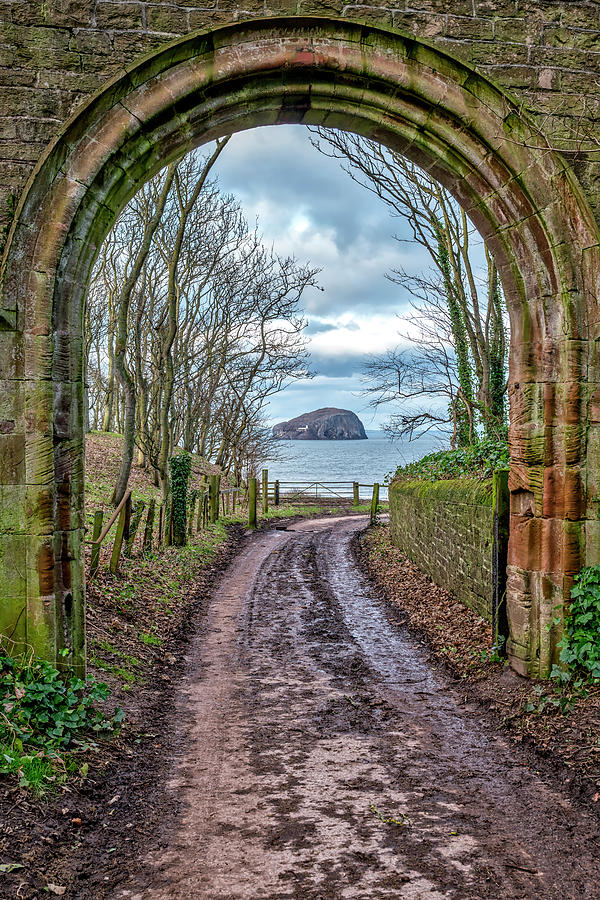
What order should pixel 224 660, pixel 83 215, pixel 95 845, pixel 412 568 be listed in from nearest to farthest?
pixel 95 845
pixel 83 215
pixel 224 660
pixel 412 568

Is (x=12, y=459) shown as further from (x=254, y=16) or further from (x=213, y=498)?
(x=213, y=498)

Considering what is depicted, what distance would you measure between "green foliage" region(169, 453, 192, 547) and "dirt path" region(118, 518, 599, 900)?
5585 millimetres

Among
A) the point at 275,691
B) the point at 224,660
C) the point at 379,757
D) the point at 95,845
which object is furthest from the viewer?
the point at 224,660

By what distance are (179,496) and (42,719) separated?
28.7 feet

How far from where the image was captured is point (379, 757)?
4559 millimetres

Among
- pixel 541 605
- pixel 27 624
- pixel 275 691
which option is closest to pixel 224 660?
pixel 275 691

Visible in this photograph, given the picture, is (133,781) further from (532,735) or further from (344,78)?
(344,78)

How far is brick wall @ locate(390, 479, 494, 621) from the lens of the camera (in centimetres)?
722

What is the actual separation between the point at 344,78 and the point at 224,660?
5.44 meters

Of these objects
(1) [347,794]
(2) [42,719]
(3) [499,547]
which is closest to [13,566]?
(2) [42,719]

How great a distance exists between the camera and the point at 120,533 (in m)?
8.77

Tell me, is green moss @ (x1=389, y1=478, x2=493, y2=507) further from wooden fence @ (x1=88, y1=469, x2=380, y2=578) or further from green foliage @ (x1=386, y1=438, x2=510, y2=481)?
wooden fence @ (x1=88, y1=469, x2=380, y2=578)

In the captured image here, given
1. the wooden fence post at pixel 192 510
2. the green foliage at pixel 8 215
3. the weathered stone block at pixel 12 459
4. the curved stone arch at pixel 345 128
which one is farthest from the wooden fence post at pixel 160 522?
the green foliage at pixel 8 215

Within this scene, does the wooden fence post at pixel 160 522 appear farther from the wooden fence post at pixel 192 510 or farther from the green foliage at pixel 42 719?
the green foliage at pixel 42 719
